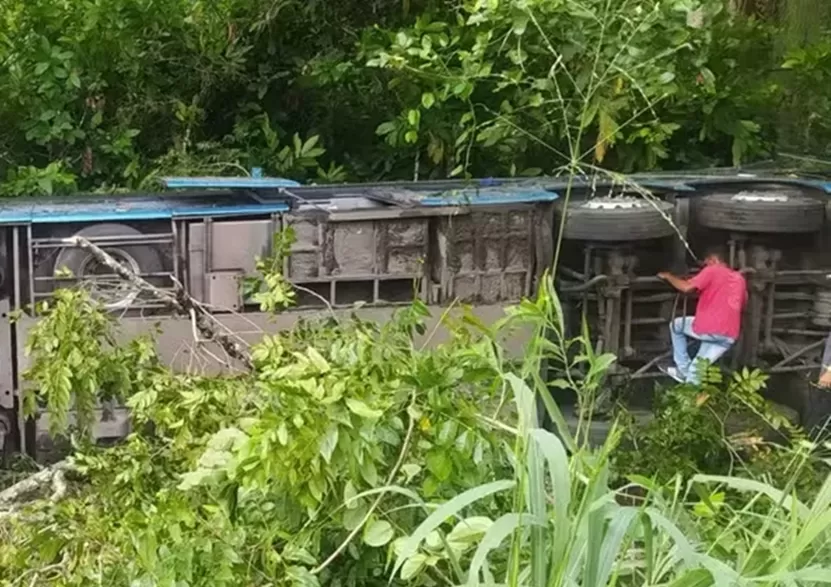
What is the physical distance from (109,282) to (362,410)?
1590 millimetres

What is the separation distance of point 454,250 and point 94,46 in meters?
1.78

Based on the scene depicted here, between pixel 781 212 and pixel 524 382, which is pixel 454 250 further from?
pixel 524 382

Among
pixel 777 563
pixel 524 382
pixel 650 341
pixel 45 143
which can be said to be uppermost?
pixel 45 143

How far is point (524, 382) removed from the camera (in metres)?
1.22

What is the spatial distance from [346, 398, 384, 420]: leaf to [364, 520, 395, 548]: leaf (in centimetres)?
13

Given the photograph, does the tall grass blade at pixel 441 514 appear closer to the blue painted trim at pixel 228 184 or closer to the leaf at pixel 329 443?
the leaf at pixel 329 443

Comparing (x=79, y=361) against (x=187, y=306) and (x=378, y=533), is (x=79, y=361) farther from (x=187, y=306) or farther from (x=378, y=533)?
(x=378, y=533)

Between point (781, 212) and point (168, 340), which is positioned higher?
point (781, 212)

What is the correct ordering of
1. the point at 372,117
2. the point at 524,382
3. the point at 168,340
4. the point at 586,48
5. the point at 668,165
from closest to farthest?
the point at 524,382 < the point at 168,340 < the point at 586,48 < the point at 668,165 < the point at 372,117

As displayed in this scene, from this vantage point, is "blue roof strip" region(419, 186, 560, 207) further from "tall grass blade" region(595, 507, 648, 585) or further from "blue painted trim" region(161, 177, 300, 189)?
"tall grass blade" region(595, 507, 648, 585)

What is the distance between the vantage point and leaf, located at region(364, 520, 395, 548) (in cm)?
115

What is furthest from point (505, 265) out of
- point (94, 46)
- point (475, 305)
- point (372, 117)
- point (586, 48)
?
point (94, 46)

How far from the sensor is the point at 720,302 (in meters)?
2.75

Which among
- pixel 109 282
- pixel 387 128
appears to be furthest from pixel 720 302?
pixel 109 282
